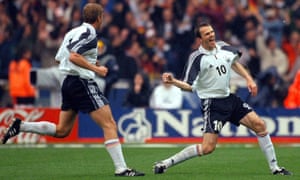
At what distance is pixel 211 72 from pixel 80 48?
1878 mm

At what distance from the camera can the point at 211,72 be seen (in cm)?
1370

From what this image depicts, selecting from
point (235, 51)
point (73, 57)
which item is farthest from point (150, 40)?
point (73, 57)

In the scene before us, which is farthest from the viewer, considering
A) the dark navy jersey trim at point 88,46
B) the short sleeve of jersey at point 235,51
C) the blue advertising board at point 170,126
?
the blue advertising board at point 170,126

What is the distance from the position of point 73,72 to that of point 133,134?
8829 millimetres

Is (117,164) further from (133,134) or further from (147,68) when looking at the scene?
(147,68)

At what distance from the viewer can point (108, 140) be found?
13211mm

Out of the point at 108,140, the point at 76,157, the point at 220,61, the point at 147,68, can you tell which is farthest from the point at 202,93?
the point at 147,68

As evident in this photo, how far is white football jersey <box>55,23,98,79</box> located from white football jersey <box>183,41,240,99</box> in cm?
136

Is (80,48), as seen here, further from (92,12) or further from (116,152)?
(116,152)

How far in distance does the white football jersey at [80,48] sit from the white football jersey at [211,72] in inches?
53.5

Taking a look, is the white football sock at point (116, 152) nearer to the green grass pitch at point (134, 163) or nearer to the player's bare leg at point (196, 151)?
the green grass pitch at point (134, 163)

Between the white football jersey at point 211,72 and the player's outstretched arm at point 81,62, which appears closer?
the player's outstretched arm at point 81,62

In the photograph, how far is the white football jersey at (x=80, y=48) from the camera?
1314 centimetres

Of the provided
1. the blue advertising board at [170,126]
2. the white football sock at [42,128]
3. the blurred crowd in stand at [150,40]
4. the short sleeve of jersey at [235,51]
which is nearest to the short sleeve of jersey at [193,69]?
the short sleeve of jersey at [235,51]
